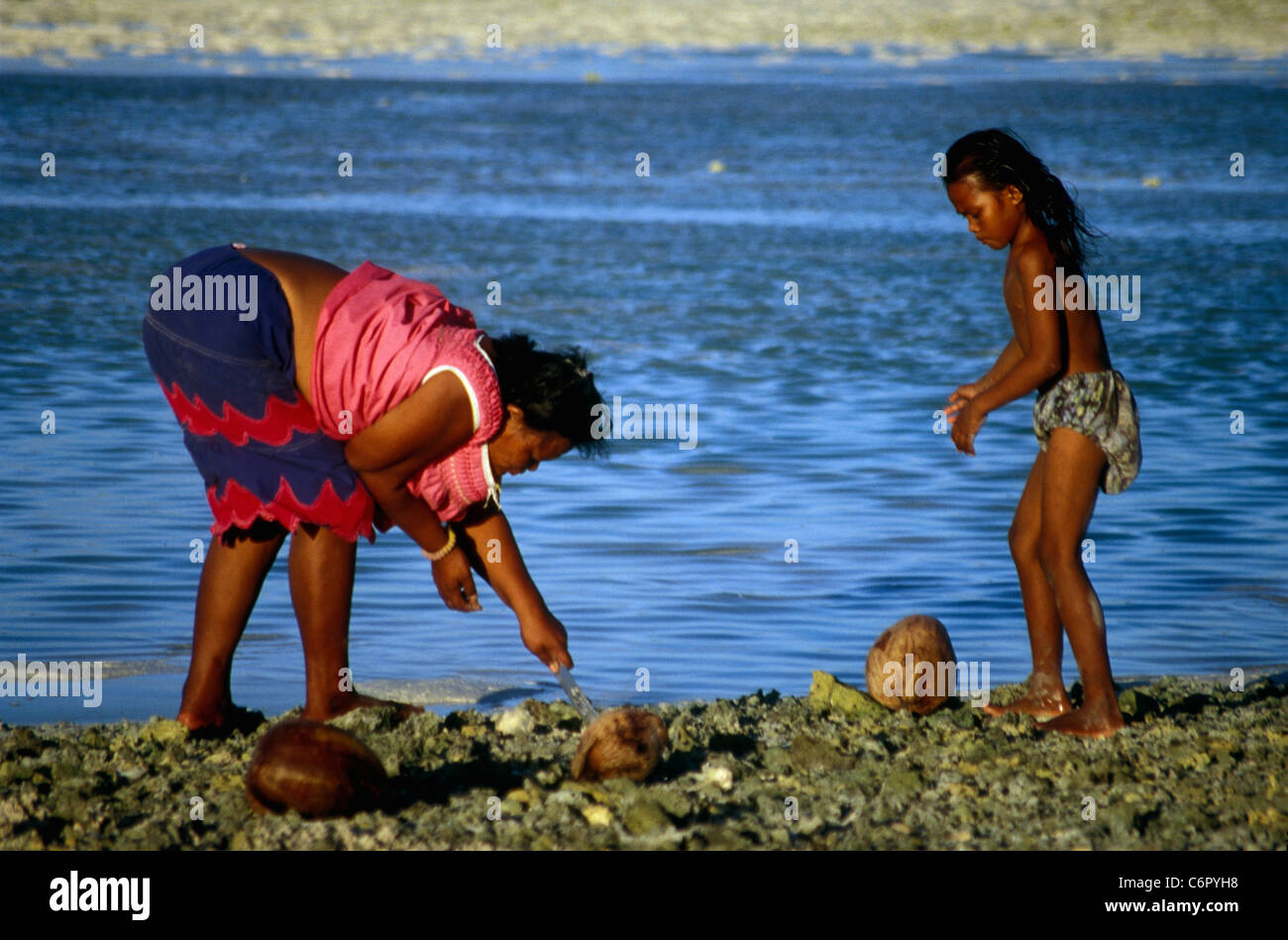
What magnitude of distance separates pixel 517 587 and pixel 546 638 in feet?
0.48

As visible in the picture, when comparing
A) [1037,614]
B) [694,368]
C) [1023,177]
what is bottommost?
[1037,614]

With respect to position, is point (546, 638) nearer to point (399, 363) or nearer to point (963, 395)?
point (399, 363)

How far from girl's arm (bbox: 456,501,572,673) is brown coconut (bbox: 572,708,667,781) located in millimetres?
272

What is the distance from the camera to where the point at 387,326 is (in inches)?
151

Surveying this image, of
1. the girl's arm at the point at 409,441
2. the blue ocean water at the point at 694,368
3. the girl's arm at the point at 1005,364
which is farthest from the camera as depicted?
the blue ocean water at the point at 694,368

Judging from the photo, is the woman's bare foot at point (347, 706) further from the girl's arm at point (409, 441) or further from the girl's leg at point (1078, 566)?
the girl's leg at point (1078, 566)

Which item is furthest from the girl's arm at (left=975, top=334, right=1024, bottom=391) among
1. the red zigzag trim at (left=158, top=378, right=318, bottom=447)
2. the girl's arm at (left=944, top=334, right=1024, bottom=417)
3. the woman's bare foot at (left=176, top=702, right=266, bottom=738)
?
the woman's bare foot at (left=176, top=702, right=266, bottom=738)

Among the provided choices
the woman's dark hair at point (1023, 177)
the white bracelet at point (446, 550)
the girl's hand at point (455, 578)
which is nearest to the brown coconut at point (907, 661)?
the woman's dark hair at point (1023, 177)

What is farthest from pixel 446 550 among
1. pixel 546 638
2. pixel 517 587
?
pixel 546 638

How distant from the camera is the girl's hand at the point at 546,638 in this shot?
4102 millimetres

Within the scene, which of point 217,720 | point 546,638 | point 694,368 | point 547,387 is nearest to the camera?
point 547,387

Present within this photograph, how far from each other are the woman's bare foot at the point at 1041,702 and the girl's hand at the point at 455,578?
5.14 ft

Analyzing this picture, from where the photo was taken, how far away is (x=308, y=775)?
3564mm
